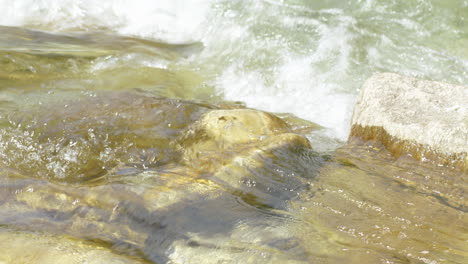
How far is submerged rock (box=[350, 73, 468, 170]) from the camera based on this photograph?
3.53 meters

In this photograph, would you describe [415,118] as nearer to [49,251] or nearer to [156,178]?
[156,178]

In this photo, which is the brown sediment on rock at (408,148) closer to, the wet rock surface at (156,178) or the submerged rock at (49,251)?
the wet rock surface at (156,178)

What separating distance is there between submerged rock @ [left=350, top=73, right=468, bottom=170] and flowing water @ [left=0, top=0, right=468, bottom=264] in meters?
0.12

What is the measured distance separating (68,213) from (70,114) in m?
1.52

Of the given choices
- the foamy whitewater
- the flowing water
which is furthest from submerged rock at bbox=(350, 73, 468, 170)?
the foamy whitewater

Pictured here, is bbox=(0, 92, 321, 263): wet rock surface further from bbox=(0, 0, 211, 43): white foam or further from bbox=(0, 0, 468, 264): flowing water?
bbox=(0, 0, 211, 43): white foam

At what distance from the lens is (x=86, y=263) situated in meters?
2.26

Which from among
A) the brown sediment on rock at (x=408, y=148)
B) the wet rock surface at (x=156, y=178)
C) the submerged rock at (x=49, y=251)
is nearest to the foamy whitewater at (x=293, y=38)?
the brown sediment on rock at (x=408, y=148)

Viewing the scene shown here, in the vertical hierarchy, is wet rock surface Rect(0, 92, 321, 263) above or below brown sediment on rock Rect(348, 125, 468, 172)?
below

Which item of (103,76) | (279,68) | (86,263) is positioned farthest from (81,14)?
(86,263)

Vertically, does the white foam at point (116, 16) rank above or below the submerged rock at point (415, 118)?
above

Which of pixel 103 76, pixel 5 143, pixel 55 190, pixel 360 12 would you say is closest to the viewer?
pixel 55 190

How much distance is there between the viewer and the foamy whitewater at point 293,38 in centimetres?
567

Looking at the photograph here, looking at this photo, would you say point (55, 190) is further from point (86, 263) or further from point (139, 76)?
point (139, 76)
